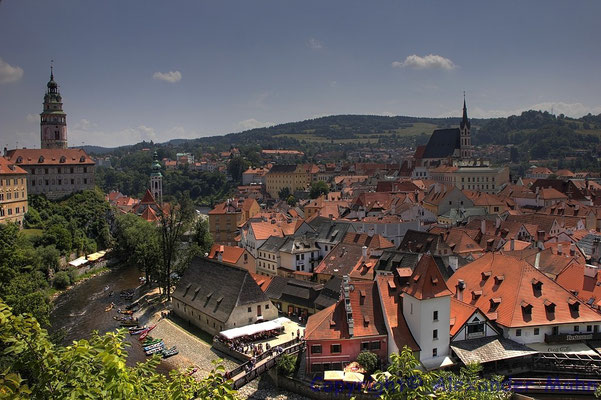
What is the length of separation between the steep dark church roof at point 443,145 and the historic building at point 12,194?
3485 inches

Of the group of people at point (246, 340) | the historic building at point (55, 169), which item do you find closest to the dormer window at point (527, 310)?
the group of people at point (246, 340)

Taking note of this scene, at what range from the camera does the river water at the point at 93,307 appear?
37.5 m

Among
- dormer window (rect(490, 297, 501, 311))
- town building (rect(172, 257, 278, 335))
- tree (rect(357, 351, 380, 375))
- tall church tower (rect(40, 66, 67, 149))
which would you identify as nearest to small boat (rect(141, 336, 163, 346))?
town building (rect(172, 257, 278, 335))

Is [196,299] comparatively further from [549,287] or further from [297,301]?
[549,287]

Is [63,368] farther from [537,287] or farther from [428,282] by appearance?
[537,287]

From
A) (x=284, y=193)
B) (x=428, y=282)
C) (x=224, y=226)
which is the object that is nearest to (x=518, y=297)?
(x=428, y=282)

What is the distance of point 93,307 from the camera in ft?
150

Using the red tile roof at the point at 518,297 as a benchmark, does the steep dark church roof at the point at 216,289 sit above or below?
below

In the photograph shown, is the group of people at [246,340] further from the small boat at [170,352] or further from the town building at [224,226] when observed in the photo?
the town building at [224,226]

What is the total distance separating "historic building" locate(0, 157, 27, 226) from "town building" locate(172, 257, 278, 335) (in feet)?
103

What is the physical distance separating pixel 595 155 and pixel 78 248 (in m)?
195

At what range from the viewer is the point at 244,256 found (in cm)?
5012

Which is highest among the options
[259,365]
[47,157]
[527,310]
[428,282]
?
[47,157]

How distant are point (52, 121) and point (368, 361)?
8572 centimetres
